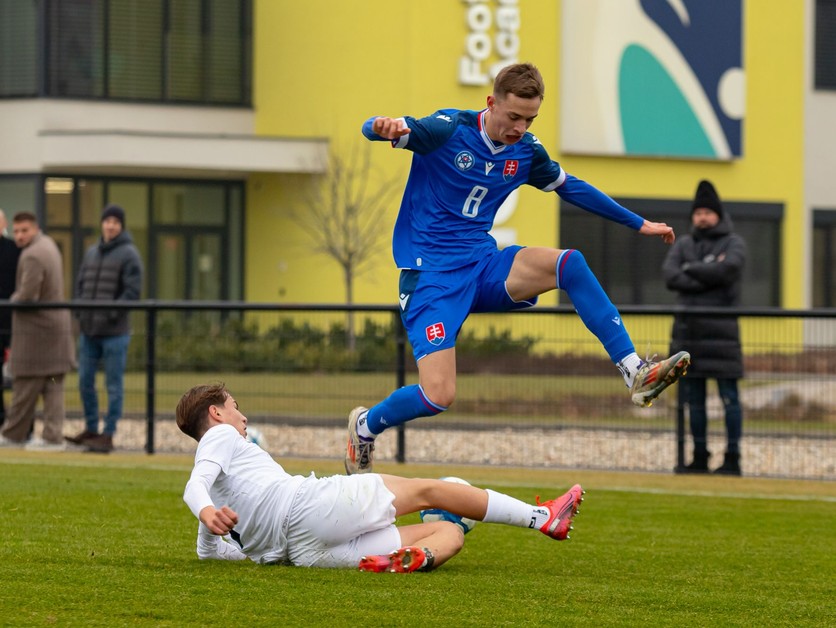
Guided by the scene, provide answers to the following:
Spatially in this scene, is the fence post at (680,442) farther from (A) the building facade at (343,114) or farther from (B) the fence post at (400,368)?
(A) the building facade at (343,114)

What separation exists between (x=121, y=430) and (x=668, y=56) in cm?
2094

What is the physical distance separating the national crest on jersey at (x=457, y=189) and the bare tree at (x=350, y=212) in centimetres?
2191

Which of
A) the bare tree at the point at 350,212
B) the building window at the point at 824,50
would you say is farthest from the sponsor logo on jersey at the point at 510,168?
the building window at the point at 824,50

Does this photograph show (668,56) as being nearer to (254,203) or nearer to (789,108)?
(789,108)

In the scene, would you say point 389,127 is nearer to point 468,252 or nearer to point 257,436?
point 468,252

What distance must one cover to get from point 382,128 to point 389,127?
0.18 ft

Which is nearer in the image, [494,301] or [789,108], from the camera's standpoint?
[494,301]

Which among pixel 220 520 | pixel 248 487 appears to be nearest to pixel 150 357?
pixel 248 487

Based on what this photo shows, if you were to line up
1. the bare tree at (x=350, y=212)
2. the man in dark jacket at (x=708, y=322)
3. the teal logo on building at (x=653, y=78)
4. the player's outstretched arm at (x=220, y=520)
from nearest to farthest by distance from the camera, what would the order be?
the player's outstretched arm at (x=220, y=520), the man in dark jacket at (x=708, y=322), the bare tree at (x=350, y=212), the teal logo on building at (x=653, y=78)

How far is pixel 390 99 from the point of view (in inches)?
1209

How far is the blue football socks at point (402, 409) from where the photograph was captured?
7.75 meters

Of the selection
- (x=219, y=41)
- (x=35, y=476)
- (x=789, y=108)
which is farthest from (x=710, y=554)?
(x=789, y=108)

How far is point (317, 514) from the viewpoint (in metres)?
6.56

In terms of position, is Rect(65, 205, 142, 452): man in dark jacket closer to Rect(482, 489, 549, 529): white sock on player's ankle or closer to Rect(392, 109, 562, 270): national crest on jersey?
Rect(392, 109, 562, 270): national crest on jersey
